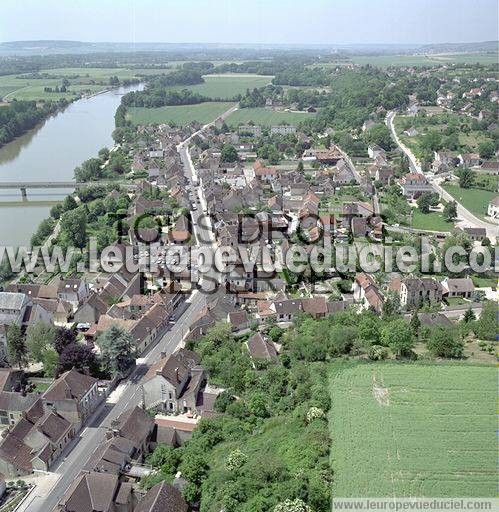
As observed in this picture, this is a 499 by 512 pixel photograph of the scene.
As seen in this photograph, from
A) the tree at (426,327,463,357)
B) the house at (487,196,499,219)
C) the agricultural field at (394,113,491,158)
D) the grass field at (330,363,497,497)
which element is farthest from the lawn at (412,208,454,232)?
the grass field at (330,363,497,497)

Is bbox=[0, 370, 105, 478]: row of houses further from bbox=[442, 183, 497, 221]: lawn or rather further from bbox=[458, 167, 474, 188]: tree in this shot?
bbox=[458, 167, 474, 188]: tree

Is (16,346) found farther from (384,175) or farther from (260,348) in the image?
(384,175)

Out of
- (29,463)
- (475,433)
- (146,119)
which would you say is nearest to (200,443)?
(29,463)

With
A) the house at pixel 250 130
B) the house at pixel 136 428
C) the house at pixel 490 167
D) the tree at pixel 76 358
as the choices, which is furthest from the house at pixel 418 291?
the house at pixel 250 130

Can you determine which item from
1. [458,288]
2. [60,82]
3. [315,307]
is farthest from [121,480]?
[60,82]

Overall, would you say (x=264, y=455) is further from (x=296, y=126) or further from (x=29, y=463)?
(x=296, y=126)

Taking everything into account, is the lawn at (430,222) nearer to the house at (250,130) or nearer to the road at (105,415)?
the road at (105,415)
